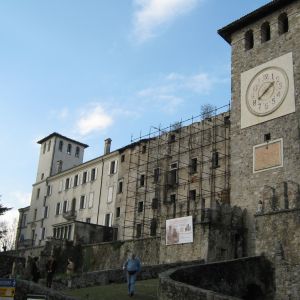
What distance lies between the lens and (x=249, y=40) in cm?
3259

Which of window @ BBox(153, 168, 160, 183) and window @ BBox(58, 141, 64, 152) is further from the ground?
window @ BBox(58, 141, 64, 152)

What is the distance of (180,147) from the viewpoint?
4069 centimetres

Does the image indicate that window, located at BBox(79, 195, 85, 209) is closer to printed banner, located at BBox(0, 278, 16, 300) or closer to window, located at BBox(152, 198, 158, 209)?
window, located at BBox(152, 198, 158, 209)

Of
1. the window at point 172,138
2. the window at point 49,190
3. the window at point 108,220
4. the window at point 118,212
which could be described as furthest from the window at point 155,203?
the window at point 49,190

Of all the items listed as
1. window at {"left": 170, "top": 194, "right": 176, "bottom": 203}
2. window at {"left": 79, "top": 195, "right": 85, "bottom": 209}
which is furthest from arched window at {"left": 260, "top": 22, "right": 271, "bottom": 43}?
window at {"left": 79, "top": 195, "right": 85, "bottom": 209}

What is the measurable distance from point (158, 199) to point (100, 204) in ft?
29.6

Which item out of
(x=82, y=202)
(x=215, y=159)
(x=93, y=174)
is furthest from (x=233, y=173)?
(x=82, y=202)

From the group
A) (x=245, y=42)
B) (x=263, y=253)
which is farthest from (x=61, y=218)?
(x=263, y=253)

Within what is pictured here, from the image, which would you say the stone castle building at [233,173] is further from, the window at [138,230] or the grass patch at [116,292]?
the grass patch at [116,292]

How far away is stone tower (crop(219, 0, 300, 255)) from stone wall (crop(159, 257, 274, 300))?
5647mm

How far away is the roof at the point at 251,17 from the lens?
30.5 meters

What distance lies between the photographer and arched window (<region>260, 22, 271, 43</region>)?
31223mm

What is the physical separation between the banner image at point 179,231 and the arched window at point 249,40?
11.8m

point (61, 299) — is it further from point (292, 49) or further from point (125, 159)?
point (125, 159)
